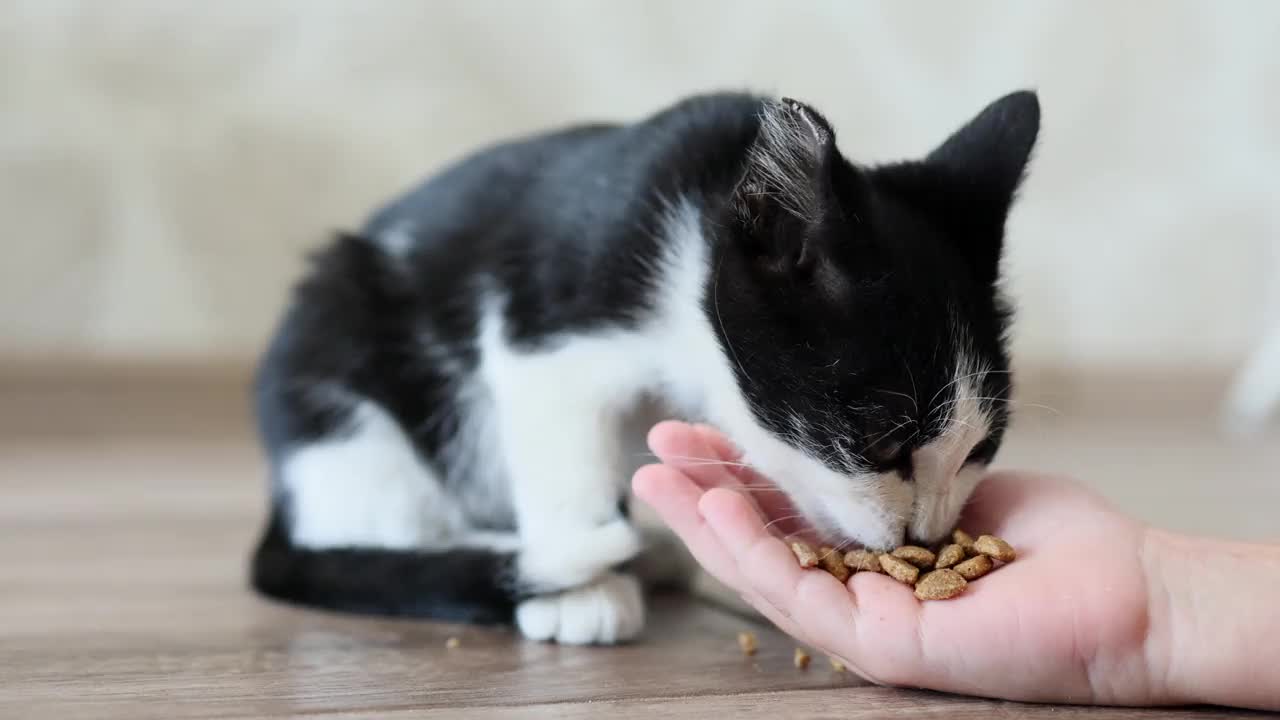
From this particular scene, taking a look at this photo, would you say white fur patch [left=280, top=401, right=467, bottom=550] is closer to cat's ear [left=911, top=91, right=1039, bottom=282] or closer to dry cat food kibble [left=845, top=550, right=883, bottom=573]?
dry cat food kibble [left=845, top=550, right=883, bottom=573]

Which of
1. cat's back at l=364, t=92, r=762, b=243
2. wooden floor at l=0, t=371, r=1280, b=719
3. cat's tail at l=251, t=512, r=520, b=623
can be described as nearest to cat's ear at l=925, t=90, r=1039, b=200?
cat's back at l=364, t=92, r=762, b=243

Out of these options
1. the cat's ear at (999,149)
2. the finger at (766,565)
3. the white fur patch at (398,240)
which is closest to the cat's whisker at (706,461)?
the finger at (766,565)

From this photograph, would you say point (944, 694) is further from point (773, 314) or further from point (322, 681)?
point (322, 681)

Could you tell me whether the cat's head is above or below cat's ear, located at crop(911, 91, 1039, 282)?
below

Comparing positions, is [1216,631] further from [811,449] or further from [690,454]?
[690,454]

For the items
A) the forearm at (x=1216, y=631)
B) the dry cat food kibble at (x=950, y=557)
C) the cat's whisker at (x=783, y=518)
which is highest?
the cat's whisker at (x=783, y=518)

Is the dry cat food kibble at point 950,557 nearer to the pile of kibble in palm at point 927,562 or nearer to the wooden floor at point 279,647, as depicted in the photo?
the pile of kibble in palm at point 927,562
